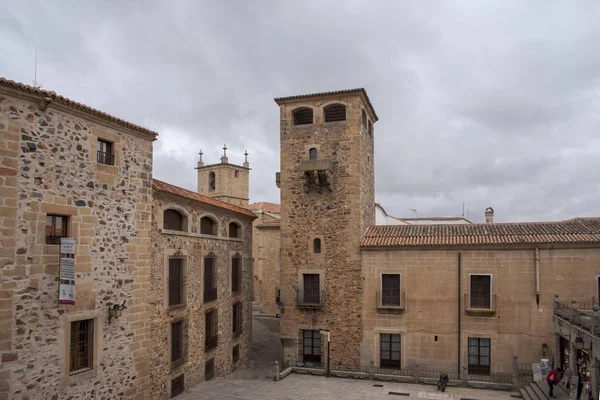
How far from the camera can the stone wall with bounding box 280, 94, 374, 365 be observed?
2130 centimetres

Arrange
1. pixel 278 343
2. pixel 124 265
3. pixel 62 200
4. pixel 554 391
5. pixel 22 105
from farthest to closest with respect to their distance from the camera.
A: pixel 278 343 < pixel 554 391 < pixel 124 265 < pixel 62 200 < pixel 22 105

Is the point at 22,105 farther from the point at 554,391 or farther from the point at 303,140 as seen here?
the point at 554,391

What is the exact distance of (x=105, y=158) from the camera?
46.9 ft

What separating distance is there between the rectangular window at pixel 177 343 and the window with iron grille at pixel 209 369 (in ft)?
7.76

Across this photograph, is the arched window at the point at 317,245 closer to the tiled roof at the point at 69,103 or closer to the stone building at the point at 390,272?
the stone building at the point at 390,272

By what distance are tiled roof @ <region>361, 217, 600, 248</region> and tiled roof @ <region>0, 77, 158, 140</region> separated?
1152 cm

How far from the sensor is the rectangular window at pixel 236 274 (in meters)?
22.7

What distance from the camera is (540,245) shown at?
19.1m

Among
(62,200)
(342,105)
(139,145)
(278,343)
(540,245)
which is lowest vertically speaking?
(278,343)

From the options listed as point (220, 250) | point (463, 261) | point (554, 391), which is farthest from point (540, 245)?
point (220, 250)

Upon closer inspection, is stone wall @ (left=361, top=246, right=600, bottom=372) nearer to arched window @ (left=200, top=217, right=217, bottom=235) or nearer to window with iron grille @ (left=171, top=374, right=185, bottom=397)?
arched window @ (left=200, top=217, right=217, bottom=235)

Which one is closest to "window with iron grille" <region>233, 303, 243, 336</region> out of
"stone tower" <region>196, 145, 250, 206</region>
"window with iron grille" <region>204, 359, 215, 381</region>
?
"window with iron grille" <region>204, 359, 215, 381</region>

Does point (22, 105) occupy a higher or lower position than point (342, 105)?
lower

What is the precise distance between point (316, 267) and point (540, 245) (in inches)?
400
